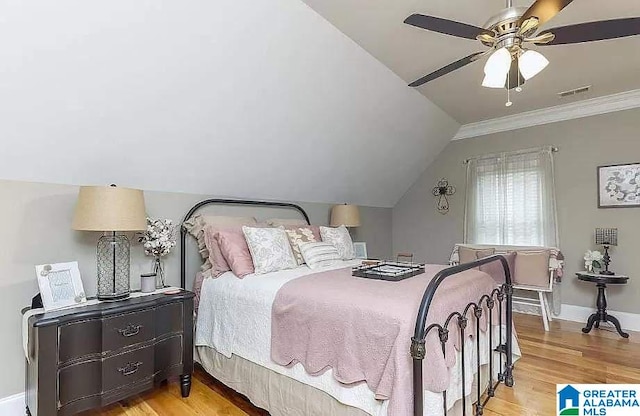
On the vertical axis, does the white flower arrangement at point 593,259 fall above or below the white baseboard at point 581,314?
above

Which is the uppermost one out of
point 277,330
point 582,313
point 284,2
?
point 284,2

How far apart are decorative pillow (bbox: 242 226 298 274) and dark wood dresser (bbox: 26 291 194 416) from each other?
1.77 ft

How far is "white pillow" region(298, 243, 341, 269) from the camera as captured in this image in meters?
2.95

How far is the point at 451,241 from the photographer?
16.9 ft

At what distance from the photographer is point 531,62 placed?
196 centimetres

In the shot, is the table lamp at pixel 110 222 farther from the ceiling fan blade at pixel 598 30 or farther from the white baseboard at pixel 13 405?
the ceiling fan blade at pixel 598 30

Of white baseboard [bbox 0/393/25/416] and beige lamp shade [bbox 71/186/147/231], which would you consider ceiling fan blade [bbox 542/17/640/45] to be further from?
white baseboard [bbox 0/393/25/416]

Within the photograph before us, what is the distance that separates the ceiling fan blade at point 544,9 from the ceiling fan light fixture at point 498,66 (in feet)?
0.58

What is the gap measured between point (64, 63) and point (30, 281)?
1.37m

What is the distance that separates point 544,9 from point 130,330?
2.74 m

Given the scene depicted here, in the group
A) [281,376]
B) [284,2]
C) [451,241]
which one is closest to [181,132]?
[284,2]

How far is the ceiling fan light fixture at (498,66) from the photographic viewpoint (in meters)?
1.87

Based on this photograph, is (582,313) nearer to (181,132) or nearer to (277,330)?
(277,330)

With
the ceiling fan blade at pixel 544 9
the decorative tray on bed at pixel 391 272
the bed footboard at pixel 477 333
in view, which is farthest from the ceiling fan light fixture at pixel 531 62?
the decorative tray on bed at pixel 391 272
